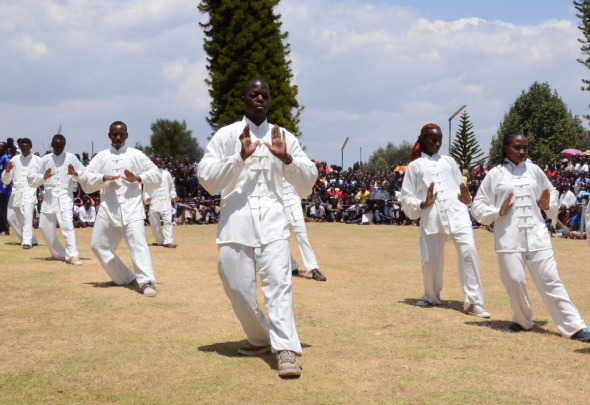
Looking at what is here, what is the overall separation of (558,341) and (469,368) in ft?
5.22

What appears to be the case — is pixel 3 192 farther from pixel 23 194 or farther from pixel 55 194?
pixel 55 194

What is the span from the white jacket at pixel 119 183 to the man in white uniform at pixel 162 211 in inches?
266

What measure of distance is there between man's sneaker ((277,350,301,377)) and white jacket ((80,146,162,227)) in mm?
4705

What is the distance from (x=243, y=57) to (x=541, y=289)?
105ft

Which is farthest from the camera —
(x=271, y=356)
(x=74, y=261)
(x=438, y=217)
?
(x=74, y=261)

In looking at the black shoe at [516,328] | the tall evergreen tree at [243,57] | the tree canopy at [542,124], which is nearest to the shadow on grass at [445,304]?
the black shoe at [516,328]

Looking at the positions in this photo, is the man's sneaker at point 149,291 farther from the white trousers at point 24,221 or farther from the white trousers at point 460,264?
the white trousers at point 24,221

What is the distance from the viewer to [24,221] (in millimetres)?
15688

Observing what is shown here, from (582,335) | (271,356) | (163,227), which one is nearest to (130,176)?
(271,356)

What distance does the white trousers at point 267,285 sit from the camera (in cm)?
565

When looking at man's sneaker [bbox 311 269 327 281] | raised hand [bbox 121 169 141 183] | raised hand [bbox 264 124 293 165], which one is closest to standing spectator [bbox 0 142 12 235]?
raised hand [bbox 121 169 141 183]

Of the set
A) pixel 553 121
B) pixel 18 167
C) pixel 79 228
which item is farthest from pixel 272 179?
pixel 553 121

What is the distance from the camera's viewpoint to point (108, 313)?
7992mm

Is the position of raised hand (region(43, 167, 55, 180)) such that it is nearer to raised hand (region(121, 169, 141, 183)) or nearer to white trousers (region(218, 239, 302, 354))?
raised hand (region(121, 169, 141, 183))
